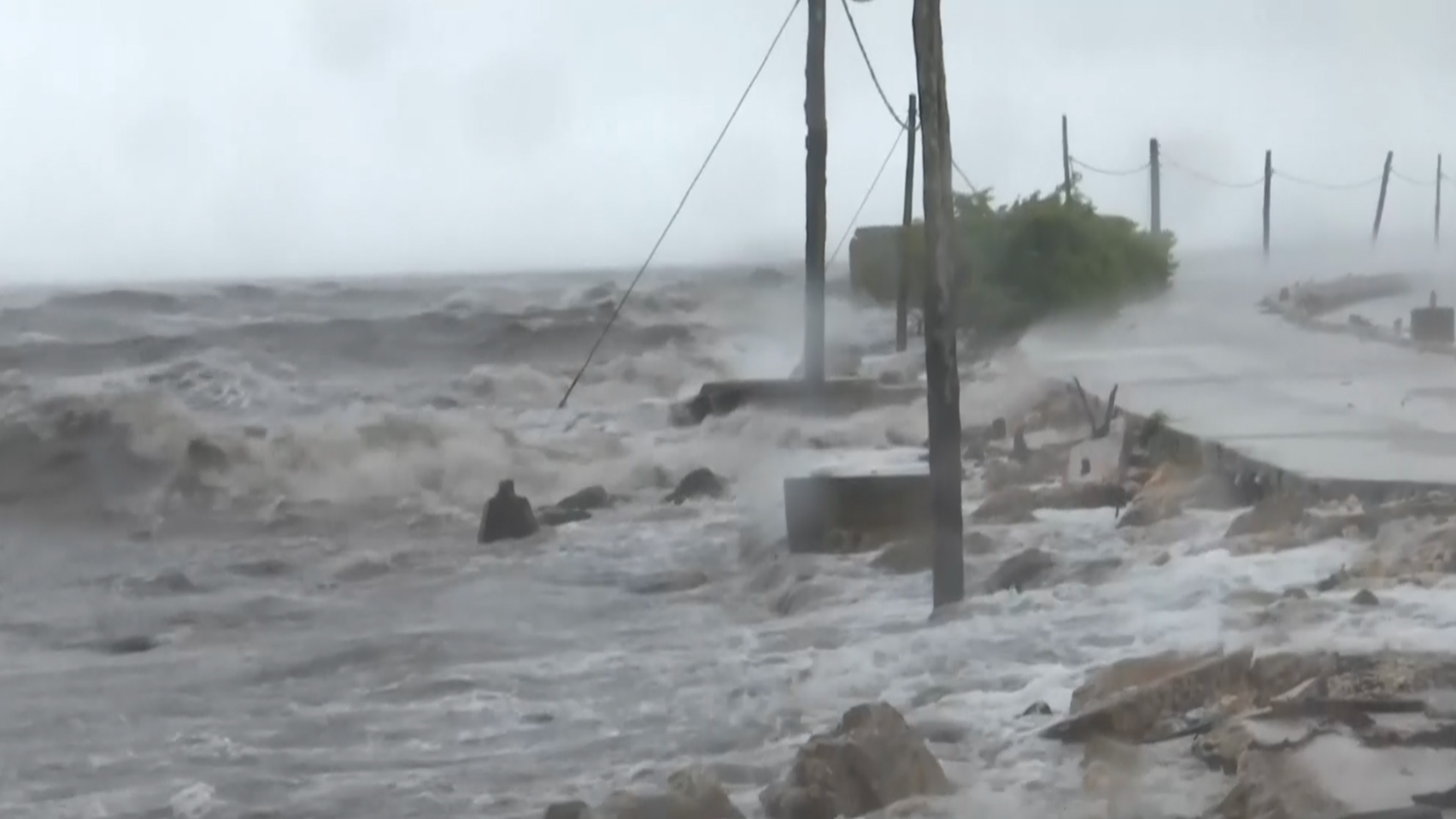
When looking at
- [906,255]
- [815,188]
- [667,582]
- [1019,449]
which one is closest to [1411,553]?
[667,582]

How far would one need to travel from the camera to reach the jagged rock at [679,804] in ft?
21.3

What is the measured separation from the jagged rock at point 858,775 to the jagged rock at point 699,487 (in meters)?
9.74

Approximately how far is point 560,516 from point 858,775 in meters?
9.52

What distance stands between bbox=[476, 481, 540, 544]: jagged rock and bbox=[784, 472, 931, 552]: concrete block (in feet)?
10.4

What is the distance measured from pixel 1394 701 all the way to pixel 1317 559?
2813mm

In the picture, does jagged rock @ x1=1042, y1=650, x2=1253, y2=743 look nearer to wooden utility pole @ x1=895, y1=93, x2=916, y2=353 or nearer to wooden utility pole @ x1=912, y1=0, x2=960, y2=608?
wooden utility pole @ x1=912, y1=0, x2=960, y2=608

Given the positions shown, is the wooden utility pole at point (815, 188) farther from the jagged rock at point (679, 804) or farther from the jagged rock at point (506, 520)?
the jagged rock at point (679, 804)

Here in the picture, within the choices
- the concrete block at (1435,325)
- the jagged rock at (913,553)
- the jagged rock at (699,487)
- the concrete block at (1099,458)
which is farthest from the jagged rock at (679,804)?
the concrete block at (1435,325)

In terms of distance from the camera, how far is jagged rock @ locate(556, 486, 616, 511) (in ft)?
54.0

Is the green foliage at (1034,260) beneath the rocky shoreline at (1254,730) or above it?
above

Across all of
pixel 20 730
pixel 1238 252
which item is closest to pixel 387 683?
pixel 20 730

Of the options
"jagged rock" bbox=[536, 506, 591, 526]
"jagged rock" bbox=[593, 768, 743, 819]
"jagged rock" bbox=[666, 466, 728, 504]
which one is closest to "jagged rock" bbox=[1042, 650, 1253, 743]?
"jagged rock" bbox=[593, 768, 743, 819]

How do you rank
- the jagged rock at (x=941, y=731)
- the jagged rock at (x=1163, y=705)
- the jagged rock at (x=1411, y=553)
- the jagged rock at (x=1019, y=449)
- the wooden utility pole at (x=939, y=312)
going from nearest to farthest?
1. the jagged rock at (x=1163, y=705)
2. the jagged rock at (x=941, y=731)
3. the jagged rock at (x=1411, y=553)
4. the wooden utility pole at (x=939, y=312)
5. the jagged rock at (x=1019, y=449)

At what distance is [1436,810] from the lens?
5.32m
